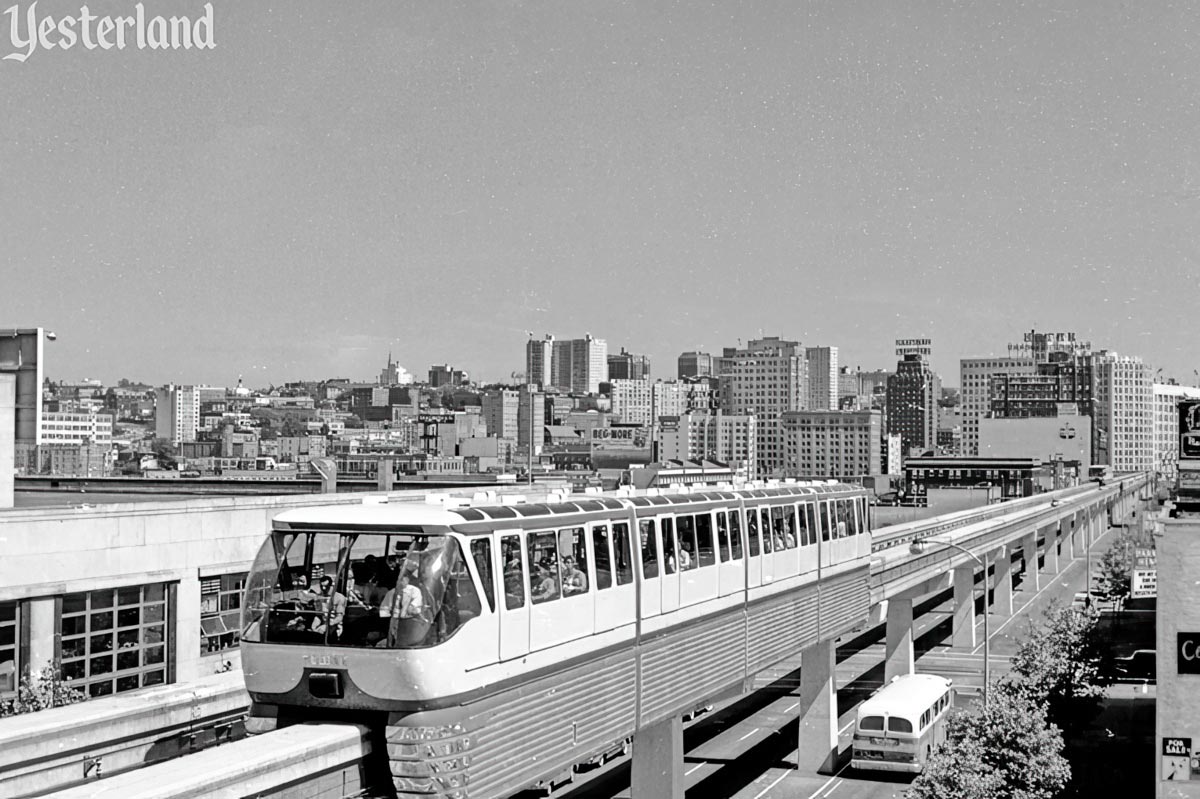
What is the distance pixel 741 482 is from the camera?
85.6 ft

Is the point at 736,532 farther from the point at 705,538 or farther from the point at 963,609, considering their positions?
the point at 963,609

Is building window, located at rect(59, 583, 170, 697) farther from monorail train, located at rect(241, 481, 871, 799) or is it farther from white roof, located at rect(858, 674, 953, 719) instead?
white roof, located at rect(858, 674, 953, 719)

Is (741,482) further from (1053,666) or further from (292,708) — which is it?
(1053,666)

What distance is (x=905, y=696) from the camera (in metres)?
39.5

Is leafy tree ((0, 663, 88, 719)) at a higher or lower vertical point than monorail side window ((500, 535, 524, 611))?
lower

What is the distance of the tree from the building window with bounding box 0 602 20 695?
18946mm

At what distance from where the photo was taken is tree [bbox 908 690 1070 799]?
1168 inches

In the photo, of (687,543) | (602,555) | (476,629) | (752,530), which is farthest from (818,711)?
(476,629)

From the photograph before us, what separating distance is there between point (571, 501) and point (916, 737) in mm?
24235

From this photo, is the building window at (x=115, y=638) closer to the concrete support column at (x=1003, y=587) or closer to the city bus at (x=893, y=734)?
the city bus at (x=893, y=734)

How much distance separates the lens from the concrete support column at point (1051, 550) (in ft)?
332

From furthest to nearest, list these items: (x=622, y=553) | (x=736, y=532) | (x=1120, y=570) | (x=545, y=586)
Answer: (x=1120, y=570)
(x=736, y=532)
(x=622, y=553)
(x=545, y=586)

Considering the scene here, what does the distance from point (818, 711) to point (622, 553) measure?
2228 cm

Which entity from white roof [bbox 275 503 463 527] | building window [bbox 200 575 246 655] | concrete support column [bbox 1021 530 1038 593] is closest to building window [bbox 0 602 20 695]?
building window [bbox 200 575 246 655]
